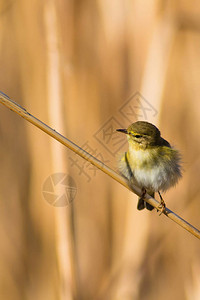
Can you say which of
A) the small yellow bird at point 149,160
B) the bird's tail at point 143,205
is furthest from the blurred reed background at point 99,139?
the small yellow bird at point 149,160

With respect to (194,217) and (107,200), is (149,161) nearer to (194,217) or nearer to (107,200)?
(107,200)

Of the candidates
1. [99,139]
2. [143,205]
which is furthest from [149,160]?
[99,139]

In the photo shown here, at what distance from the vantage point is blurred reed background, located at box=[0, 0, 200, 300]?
1912 millimetres

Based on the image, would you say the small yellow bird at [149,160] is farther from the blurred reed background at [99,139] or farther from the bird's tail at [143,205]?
the blurred reed background at [99,139]

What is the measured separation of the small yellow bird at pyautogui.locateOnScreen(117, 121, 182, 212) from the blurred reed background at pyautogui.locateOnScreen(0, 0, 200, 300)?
238 mm

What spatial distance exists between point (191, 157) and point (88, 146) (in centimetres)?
60

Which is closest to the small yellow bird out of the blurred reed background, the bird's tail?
the bird's tail

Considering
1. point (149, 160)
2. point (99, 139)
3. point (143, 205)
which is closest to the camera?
point (149, 160)

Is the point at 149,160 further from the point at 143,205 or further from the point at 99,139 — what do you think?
the point at 99,139

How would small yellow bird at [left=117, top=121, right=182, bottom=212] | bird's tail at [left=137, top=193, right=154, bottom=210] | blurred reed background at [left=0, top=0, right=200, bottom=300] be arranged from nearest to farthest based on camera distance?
small yellow bird at [left=117, top=121, right=182, bottom=212] < bird's tail at [left=137, top=193, right=154, bottom=210] < blurred reed background at [left=0, top=0, right=200, bottom=300]

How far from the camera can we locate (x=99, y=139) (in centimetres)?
214

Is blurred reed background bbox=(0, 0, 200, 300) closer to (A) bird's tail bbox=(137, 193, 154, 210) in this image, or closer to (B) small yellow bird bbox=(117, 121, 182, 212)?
(A) bird's tail bbox=(137, 193, 154, 210)

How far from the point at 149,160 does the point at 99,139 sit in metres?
0.58

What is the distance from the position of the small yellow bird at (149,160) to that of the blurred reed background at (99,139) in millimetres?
238
